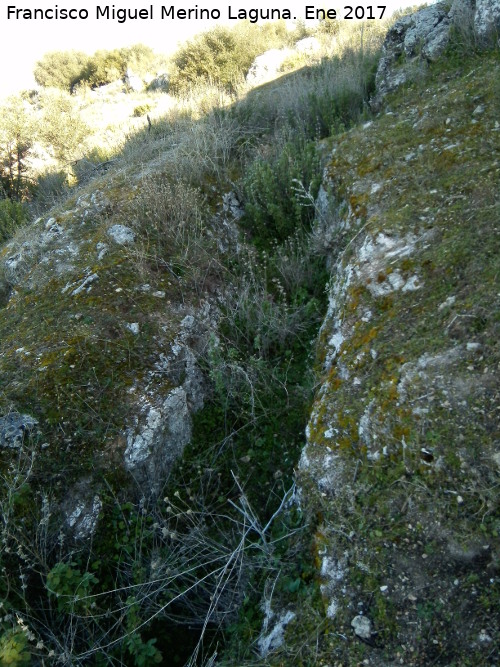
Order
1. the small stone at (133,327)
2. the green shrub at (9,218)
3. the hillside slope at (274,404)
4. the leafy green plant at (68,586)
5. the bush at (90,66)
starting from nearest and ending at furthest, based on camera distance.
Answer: the hillside slope at (274,404) → the leafy green plant at (68,586) → the small stone at (133,327) → the green shrub at (9,218) → the bush at (90,66)

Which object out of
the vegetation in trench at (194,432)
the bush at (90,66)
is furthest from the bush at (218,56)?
the vegetation in trench at (194,432)

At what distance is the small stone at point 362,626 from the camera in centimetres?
176

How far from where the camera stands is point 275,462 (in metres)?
2.95

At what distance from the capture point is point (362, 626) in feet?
5.85

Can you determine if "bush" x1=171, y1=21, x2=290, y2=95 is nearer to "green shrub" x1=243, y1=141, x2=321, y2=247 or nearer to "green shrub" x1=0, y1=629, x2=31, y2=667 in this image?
"green shrub" x1=243, y1=141, x2=321, y2=247

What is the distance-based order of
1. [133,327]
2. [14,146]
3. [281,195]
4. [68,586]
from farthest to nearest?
1. [14,146]
2. [281,195]
3. [133,327]
4. [68,586]

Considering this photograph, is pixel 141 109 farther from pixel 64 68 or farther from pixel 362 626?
pixel 362 626

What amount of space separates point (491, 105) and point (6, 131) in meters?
9.80

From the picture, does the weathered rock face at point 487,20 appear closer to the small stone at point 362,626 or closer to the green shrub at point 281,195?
the green shrub at point 281,195

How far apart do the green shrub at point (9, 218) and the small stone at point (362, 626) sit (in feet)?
23.0

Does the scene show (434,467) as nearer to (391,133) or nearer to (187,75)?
(391,133)

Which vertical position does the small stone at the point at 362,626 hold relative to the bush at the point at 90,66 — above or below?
below

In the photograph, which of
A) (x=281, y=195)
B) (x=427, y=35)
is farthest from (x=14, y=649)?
(x=427, y=35)

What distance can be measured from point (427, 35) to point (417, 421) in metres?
4.58
